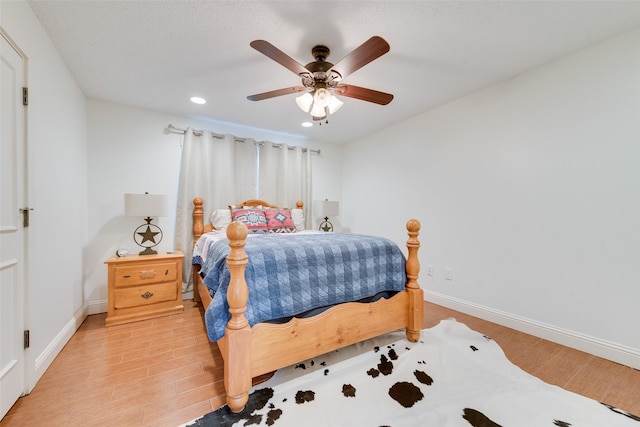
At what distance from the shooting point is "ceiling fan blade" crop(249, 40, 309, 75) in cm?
142

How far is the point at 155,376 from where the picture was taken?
1610 mm

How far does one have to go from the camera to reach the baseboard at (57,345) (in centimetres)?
158

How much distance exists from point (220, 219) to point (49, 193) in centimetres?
153

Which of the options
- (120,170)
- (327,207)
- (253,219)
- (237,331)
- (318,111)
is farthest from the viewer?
(327,207)

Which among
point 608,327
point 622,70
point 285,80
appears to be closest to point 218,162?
point 285,80

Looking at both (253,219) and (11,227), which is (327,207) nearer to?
(253,219)

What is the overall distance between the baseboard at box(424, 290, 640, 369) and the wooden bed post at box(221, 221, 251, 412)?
234 centimetres

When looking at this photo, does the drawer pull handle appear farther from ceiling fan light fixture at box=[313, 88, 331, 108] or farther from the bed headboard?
ceiling fan light fixture at box=[313, 88, 331, 108]

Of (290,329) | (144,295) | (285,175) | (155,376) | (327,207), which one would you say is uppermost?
(285,175)

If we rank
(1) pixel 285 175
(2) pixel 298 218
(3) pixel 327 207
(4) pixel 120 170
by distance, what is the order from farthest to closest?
1. (3) pixel 327 207
2. (1) pixel 285 175
3. (2) pixel 298 218
4. (4) pixel 120 170

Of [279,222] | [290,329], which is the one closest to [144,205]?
[279,222]

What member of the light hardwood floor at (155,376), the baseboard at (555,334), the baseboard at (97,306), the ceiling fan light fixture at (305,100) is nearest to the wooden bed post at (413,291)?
the light hardwood floor at (155,376)

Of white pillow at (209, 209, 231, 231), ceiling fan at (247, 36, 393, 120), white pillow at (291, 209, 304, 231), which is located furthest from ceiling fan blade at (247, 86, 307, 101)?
white pillow at (291, 209, 304, 231)

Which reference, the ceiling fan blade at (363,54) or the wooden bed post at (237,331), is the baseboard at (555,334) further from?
the ceiling fan blade at (363,54)
